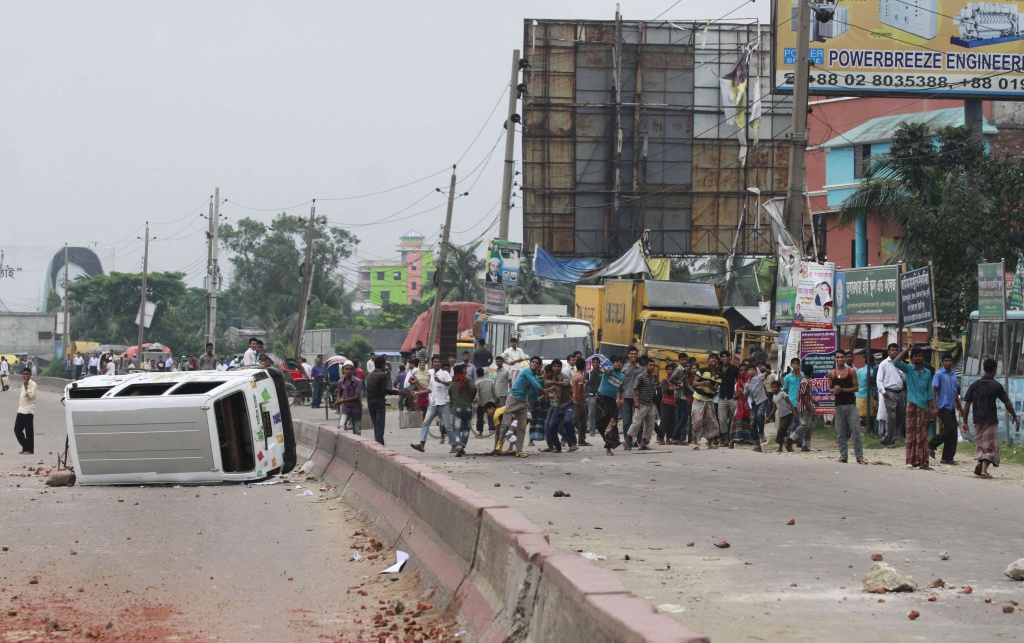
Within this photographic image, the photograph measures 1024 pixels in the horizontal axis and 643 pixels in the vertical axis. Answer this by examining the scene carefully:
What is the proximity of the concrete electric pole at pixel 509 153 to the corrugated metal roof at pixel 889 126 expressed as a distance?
13.1 m

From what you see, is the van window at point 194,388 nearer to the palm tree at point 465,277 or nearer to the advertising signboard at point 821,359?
the advertising signboard at point 821,359

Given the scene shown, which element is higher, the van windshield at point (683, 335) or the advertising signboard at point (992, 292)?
the advertising signboard at point (992, 292)

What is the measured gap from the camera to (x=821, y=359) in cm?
2262

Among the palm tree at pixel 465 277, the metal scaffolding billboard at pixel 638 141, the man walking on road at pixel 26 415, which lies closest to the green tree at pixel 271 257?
the palm tree at pixel 465 277

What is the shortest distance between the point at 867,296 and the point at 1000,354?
2.34 meters

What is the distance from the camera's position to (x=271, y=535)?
11344 mm

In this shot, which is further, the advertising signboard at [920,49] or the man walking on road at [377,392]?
the advertising signboard at [920,49]

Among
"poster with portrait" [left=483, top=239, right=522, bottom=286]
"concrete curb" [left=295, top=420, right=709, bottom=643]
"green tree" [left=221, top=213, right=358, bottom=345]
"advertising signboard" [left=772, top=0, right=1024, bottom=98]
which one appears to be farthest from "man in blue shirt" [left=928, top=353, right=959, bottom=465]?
"green tree" [left=221, top=213, right=358, bottom=345]

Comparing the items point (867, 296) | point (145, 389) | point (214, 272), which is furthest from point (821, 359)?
point (214, 272)

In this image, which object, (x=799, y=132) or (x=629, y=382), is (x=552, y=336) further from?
(x=629, y=382)

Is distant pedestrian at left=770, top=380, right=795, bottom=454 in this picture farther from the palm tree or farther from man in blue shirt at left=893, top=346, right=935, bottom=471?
the palm tree

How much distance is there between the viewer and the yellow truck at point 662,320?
30.9m

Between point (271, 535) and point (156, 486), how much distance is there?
5538 mm

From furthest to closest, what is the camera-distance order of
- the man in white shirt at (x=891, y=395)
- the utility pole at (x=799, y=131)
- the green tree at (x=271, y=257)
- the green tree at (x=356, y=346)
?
the green tree at (x=271, y=257) < the green tree at (x=356, y=346) < the utility pole at (x=799, y=131) < the man in white shirt at (x=891, y=395)
